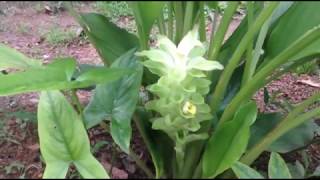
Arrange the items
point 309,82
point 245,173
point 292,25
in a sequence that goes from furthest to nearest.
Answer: point 309,82
point 292,25
point 245,173

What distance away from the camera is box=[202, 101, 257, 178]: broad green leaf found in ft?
3.48

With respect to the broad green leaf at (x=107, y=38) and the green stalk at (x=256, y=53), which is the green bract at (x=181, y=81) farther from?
the broad green leaf at (x=107, y=38)

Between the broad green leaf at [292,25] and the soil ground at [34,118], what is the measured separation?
0.27 metres

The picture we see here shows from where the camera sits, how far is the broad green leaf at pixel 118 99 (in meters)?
1.15

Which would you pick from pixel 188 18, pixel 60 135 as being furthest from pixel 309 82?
pixel 60 135

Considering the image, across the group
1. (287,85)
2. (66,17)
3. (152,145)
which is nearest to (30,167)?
(152,145)

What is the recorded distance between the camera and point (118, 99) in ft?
3.91

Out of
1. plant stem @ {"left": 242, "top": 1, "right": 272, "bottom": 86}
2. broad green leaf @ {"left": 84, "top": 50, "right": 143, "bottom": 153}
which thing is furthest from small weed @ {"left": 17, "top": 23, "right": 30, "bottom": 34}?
plant stem @ {"left": 242, "top": 1, "right": 272, "bottom": 86}

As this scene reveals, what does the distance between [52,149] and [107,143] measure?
0.38m

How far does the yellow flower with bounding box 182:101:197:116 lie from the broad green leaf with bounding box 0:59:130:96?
13 centimetres

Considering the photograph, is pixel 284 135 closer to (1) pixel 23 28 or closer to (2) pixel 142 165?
(2) pixel 142 165

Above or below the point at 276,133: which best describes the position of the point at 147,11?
above

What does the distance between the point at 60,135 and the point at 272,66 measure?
16.0 inches

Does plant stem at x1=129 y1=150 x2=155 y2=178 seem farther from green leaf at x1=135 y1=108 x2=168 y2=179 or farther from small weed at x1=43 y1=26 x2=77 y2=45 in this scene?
small weed at x1=43 y1=26 x2=77 y2=45
